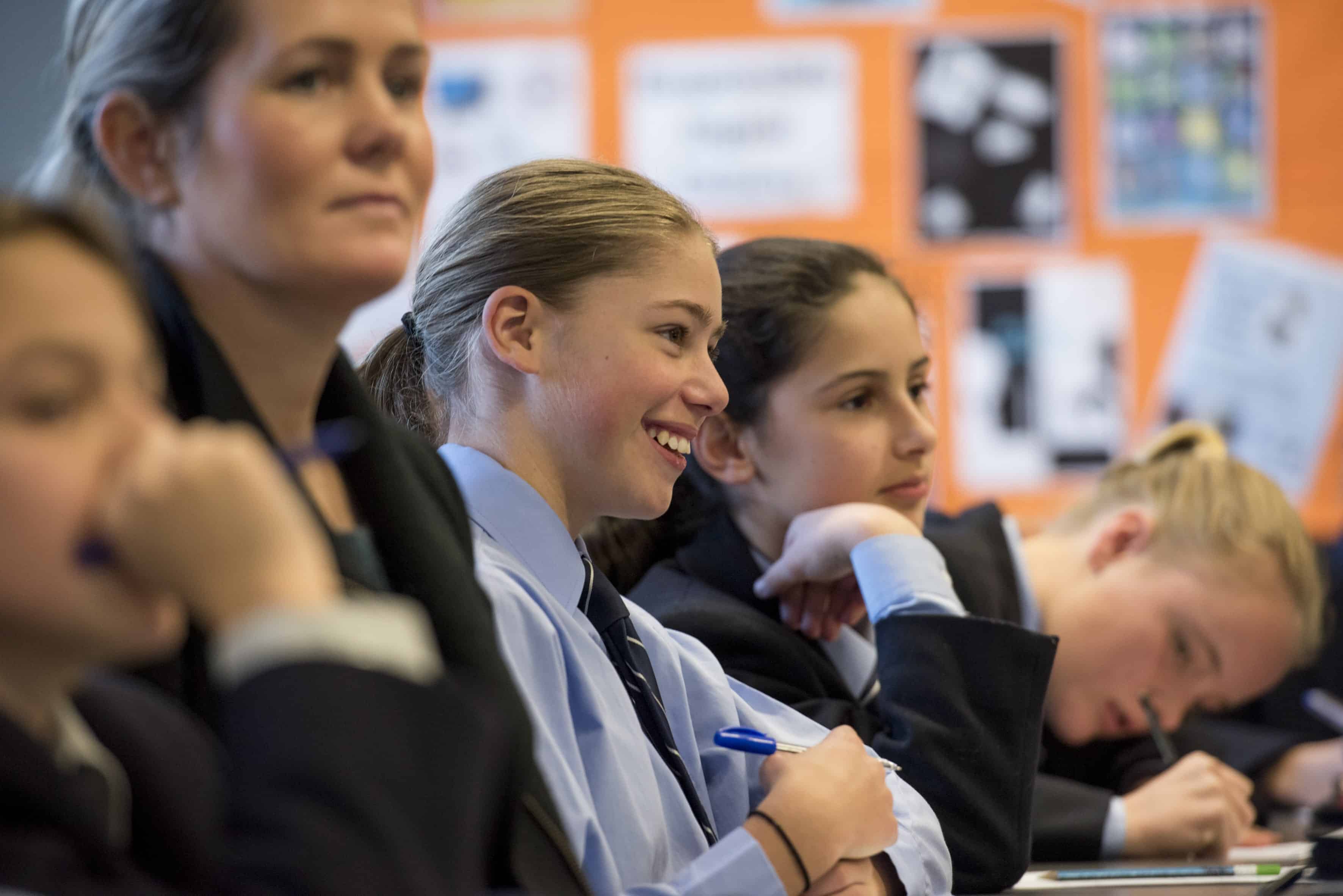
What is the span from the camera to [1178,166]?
3.75 meters

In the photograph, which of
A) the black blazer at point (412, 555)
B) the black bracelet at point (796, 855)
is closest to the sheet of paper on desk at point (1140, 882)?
the black bracelet at point (796, 855)

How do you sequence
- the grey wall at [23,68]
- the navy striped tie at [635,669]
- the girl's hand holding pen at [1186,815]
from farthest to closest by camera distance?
the grey wall at [23,68], the girl's hand holding pen at [1186,815], the navy striped tie at [635,669]

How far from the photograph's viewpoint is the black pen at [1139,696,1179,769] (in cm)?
240

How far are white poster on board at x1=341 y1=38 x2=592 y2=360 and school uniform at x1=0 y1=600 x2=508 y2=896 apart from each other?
10.1 ft

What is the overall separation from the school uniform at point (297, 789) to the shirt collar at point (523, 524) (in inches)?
26.6

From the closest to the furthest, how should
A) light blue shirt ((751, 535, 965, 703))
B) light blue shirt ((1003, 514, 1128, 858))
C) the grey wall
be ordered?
light blue shirt ((751, 535, 965, 703)) < light blue shirt ((1003, 514, 1128, 858)) < the grey wall

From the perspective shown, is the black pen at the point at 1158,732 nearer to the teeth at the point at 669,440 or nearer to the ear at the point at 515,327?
the teeth at the point at 669,440

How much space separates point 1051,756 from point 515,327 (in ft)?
4.71

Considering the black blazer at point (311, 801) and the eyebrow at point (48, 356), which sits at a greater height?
the eyebrow at point (48, 356)

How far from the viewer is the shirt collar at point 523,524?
1425mm

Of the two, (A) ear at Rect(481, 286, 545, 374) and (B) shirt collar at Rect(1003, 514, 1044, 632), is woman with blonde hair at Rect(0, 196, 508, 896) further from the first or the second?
(B) shirt collar at Rect(1003, 514, 1044, 632)

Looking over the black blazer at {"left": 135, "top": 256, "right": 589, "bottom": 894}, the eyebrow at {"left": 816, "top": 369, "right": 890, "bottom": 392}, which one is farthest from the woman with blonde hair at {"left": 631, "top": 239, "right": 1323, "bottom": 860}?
the black blazer at {"left": 135, "top": 256, "right": 589, "bottom": 894}

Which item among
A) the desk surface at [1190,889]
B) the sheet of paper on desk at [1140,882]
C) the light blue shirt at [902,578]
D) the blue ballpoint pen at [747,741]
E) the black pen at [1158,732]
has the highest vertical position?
the light blue shirt at [902,578]

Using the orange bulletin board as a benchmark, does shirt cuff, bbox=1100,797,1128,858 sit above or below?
below
